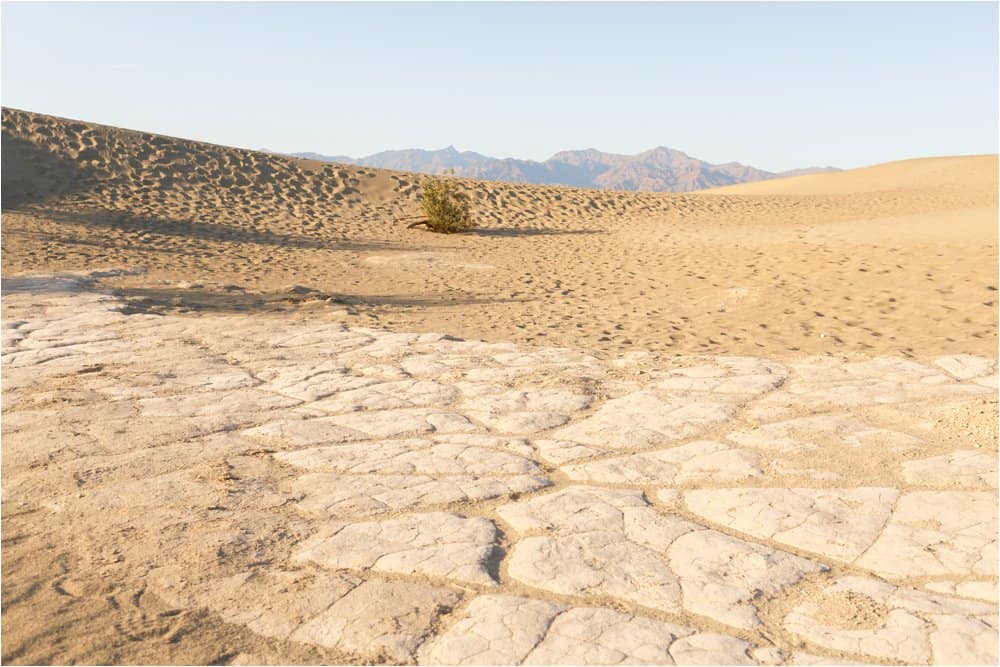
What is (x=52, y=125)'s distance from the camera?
51.8 ft

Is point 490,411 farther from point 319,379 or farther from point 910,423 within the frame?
point 910,423

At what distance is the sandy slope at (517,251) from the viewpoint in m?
6.91

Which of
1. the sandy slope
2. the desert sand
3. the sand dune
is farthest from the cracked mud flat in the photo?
the sand dune

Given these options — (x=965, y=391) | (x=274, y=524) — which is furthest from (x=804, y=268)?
(x=274, y=524)

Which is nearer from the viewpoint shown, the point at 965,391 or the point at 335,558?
the point at 335,558

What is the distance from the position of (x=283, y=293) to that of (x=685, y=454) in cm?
557

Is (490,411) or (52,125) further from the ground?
(52,125)

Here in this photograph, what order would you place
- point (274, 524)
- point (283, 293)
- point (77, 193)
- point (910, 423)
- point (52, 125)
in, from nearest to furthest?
1. point (274, 524)
2. point (910, 423)
3. point (283, 293)
4. point (77, 193)
5. point (52, 125)

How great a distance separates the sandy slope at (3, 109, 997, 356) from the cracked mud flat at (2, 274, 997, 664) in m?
1.55

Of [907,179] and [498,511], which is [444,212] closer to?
[498,511]

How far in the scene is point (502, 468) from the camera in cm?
365

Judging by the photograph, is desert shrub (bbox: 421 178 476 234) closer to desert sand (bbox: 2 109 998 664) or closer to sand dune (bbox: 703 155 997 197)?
desert sand (bbox: 2 109 998 664)

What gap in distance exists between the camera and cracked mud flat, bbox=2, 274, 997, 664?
7.75 feet

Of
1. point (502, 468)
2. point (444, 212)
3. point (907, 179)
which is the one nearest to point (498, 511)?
point (502, 468)
